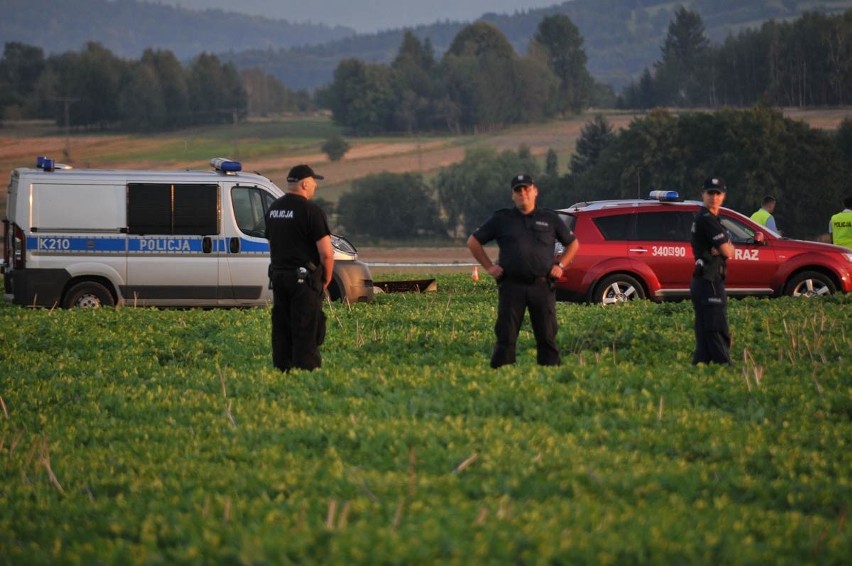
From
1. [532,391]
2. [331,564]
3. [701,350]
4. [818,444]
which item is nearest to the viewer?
[331,564]

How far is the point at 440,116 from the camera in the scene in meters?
173

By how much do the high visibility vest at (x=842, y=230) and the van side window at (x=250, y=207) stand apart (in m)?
9.57

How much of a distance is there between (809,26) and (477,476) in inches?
6782

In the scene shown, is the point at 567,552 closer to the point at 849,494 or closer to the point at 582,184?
the point at 849,494

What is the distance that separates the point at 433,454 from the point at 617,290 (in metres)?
11.7

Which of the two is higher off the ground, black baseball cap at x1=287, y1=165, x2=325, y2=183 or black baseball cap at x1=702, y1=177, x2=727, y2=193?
black baseball cap at x1=287, y1=165, x2=325, y2=183

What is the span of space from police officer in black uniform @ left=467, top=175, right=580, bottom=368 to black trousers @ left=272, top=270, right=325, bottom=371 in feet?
4.52

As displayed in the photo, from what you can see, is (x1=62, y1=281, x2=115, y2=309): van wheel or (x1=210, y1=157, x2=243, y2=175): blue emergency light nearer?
(x1=62, y1=281, x2=115, y2=309): van wheel

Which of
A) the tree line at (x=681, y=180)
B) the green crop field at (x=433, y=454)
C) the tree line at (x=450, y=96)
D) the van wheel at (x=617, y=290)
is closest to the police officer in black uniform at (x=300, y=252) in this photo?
the green crop field at (x=433, y=454)

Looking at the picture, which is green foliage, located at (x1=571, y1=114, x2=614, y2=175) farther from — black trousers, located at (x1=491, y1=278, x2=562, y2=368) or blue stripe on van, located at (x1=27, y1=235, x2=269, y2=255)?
black trousers, located at (x1=491, y1=278, x2=562, y2=368)

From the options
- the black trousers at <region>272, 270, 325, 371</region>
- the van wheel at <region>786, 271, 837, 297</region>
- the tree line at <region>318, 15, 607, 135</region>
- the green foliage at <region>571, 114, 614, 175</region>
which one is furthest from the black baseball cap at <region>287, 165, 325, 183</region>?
the tree line at <region>318, 15, 607, 135</region>

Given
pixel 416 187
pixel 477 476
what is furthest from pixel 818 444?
pixel 416 187

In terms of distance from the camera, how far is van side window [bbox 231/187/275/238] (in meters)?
19.5

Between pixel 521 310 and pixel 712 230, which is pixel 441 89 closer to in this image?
pixel 712 230
